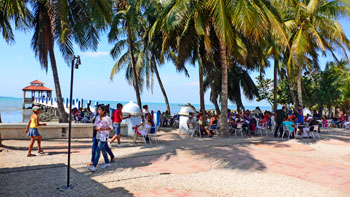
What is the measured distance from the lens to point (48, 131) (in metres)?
10.1

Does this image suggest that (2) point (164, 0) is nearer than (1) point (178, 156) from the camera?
→ No

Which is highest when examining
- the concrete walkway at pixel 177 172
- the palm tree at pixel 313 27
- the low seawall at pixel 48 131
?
the palm tree at pixel 313 27

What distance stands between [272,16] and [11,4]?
32.5ft

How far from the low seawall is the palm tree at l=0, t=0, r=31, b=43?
334 cm

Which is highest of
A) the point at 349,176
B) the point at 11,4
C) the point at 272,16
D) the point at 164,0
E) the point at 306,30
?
the point at 164,0

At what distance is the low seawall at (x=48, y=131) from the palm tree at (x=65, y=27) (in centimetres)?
178

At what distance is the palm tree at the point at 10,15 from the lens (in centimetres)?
837

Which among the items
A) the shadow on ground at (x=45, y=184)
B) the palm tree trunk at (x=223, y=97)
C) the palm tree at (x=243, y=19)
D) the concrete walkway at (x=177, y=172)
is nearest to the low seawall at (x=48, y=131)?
the concrete walkway at (x=177, y=172)

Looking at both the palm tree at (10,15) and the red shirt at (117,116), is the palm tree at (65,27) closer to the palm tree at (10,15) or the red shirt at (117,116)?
the palm tree at (10,15)

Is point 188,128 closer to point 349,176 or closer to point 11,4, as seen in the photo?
point 349,176

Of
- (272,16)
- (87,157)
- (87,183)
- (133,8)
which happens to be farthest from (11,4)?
(272,16)

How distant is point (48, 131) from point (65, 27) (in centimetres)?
426

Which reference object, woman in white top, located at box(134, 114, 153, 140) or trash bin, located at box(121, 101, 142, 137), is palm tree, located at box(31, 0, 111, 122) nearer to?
trash bin, located at box(121, 101, 142, 137)

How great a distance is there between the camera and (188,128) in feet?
42.9
